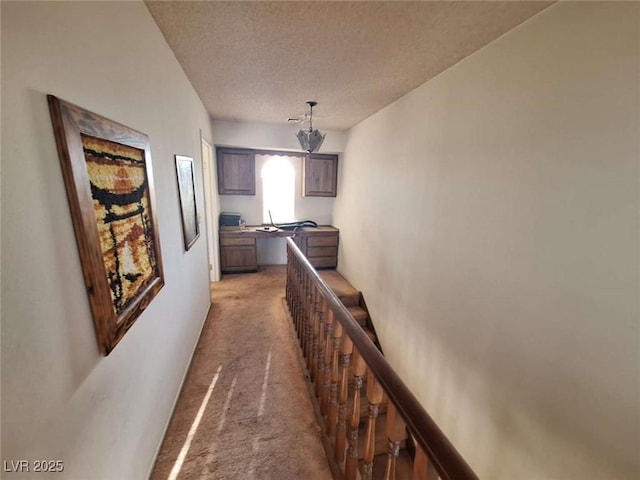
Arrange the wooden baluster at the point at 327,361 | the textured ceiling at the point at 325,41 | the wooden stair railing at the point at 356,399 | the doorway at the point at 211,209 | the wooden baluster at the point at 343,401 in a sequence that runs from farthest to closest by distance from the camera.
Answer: the doorway at the point at 211,209
the wooden baluster at the point at 327,361
the textured ceiling at the point at 325,41
the wooden baluster at the point at 343,401
the wooden stair railing at the point at 356,399

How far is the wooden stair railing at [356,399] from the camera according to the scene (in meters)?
0.70

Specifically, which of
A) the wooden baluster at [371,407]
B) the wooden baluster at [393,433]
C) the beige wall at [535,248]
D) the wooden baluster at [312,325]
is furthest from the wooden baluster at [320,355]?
the beige wall at [535,248]

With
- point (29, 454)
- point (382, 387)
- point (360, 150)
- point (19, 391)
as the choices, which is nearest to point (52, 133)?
point (19, 391)

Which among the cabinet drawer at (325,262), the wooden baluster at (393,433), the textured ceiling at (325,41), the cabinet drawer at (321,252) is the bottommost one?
the cabinet drawer at (325,262)

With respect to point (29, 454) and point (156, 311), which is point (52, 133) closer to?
point (29, 454)

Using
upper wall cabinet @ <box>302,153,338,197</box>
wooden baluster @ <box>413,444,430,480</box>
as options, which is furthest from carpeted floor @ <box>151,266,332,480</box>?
upper wall cabinet @ <box>302,153,338,197</box>

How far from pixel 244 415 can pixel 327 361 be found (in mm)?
716

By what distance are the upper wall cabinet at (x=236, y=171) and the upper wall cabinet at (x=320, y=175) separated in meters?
0.93

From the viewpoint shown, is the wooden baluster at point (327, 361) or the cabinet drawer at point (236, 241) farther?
the cabinet drawer at point (236, 241)

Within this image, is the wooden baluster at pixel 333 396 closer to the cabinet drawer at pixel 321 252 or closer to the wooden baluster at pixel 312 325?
the wooden baluster at pixel 312 325

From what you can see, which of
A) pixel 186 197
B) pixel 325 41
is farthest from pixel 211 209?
pixel 325 41

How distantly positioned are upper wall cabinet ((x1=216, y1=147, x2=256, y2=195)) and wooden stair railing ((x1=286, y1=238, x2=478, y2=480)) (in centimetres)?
265

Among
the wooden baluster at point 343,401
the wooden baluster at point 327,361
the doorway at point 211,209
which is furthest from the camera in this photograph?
the doorway at point 211,209

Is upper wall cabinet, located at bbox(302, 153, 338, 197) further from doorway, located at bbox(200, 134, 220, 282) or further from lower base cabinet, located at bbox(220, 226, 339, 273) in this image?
doorway, located at bbox(200, 134, 220, 282)
